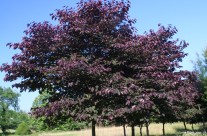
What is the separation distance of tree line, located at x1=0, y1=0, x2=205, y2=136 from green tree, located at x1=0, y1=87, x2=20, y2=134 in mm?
89468

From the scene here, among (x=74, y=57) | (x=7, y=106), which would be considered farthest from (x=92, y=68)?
(x=7, y=106)

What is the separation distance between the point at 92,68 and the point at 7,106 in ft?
320

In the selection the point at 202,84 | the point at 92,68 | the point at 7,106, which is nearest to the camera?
the point at 92,68

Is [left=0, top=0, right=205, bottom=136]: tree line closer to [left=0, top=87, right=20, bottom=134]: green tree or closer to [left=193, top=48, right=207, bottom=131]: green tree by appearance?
[left=193, top=48, right=207, bottom=131]: green tree

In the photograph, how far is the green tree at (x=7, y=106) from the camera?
99625 millimetres

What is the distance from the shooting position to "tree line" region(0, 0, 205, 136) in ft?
39.8

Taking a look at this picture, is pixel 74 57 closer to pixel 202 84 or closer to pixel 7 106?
pixel 202 84

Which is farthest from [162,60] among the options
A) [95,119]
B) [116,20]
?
[95,119]

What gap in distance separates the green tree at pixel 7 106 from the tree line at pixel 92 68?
8947cm

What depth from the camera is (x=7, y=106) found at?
344 feet

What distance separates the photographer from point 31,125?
3944 inches

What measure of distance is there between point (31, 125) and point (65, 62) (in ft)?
301

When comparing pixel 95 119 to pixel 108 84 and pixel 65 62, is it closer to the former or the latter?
pixel 108 84

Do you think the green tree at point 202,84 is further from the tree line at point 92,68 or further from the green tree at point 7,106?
the green tree at point 7,106
